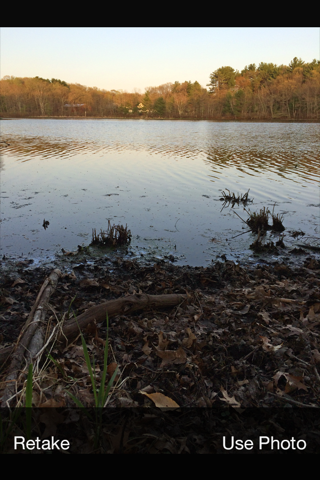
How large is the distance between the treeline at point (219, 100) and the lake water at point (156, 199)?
79075 mm

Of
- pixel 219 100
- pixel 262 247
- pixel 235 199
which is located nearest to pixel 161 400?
pixel 262 247

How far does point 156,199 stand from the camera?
13.3 meters

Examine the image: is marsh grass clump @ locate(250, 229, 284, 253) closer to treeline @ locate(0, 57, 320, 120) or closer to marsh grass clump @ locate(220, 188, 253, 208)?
marsh grass clump @ locate(220, 188, 253, 208)

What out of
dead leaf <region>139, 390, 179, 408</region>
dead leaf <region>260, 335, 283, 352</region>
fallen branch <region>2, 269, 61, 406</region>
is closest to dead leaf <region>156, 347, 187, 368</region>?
dead leaf <region>139, 390, 179, 408</region>

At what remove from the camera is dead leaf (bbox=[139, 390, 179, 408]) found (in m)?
3.01

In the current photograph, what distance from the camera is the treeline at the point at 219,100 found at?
9331cm

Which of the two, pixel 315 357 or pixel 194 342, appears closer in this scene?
pixel 315 357

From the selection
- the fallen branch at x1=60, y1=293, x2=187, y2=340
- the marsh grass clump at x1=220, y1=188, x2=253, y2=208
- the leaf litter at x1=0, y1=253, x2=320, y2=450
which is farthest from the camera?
the marsh grass clump at x1=220, y1=188, x2=253, y2=208

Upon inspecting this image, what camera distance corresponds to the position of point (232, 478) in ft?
7.89

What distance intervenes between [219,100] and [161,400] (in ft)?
387

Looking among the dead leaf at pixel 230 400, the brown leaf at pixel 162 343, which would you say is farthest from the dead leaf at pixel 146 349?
the dead leaf at pixel 230 400

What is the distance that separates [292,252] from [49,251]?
603 centimetres

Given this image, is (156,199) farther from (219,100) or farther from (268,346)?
(219,100)

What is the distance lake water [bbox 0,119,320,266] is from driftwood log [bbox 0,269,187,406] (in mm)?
2856
